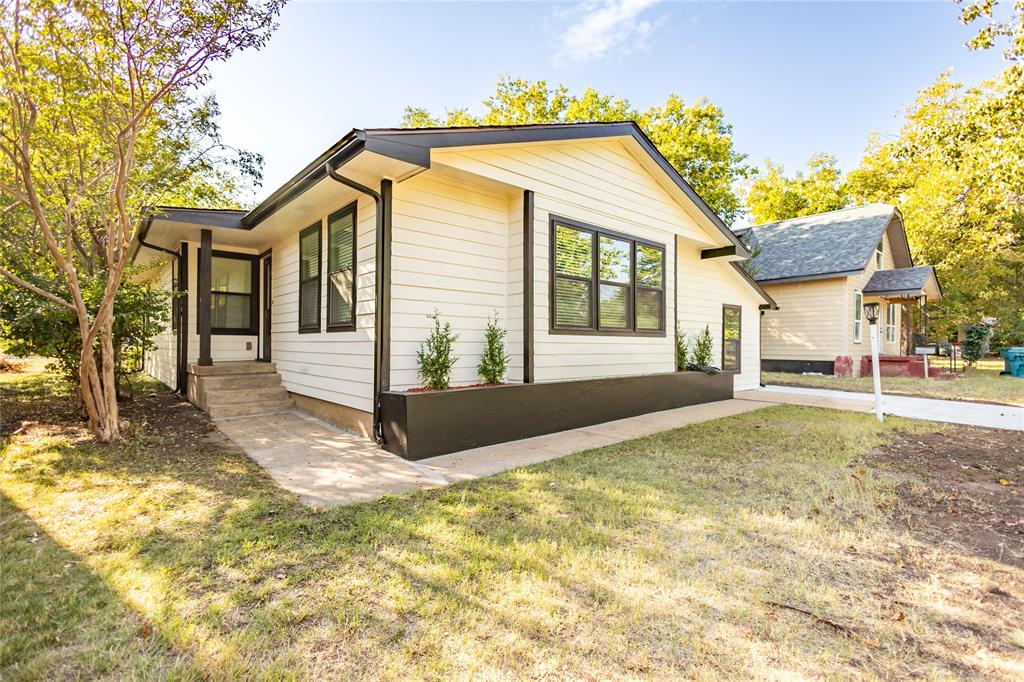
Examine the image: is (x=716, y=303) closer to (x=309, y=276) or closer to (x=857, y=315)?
(x=857, y=315)

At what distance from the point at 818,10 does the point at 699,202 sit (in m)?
6.22

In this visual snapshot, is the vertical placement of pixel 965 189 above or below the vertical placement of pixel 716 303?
above

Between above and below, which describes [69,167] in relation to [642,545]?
above

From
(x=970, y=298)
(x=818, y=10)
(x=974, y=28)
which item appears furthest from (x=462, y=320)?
(x=970, y=298)

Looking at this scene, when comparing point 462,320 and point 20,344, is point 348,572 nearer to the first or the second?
point 462,320

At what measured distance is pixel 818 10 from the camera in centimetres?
1036

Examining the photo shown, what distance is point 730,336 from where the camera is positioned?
10.8 meters

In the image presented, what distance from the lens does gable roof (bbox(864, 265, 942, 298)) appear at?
45.6 feet

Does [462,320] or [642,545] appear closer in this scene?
[642,545]

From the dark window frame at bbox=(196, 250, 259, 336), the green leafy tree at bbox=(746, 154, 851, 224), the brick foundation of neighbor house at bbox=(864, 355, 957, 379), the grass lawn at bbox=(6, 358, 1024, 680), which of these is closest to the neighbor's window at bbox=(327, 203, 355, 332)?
the grass lawn at bbox=(6, 358, 1024, 680)

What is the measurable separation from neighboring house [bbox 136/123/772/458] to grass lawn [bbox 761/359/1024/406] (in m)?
4.68

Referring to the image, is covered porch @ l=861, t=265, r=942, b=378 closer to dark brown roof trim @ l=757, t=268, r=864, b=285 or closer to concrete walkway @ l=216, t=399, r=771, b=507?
dark brown roof trim @ l=757, t=268, r=864, b=285

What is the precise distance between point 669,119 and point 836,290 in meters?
10.1

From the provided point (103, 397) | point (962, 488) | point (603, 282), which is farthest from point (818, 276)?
point (103, 397)
